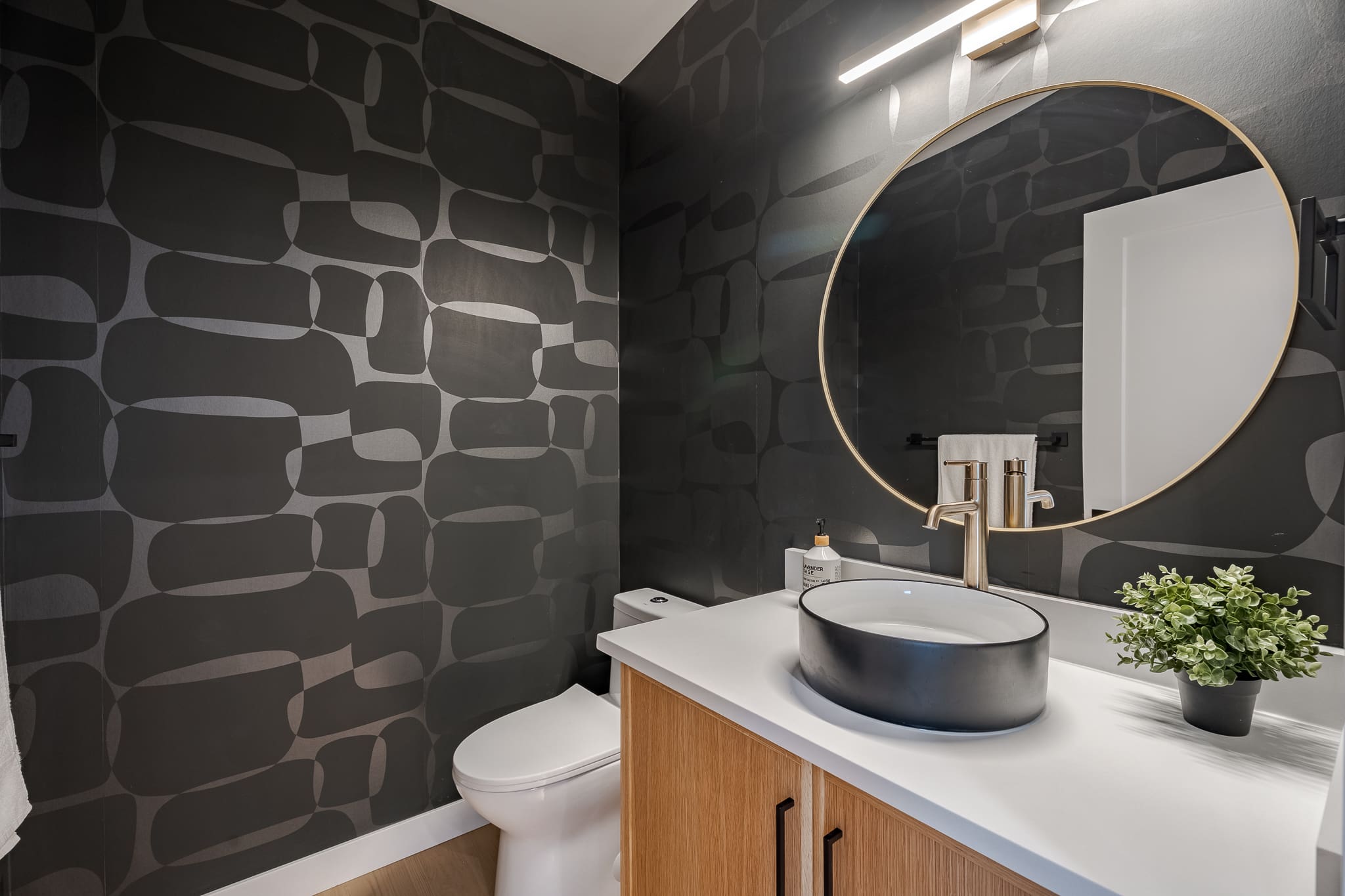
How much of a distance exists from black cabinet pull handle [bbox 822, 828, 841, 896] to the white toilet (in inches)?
29.8

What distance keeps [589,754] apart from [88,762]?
3.83 feet

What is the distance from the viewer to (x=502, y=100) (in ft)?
6.54

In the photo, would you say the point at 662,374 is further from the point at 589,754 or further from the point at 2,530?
the point at 2,530

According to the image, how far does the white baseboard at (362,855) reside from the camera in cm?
160

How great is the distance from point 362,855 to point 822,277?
207 cm

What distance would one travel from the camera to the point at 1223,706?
74 cm

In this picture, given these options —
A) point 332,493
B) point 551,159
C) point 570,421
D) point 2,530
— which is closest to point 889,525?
point 570,421

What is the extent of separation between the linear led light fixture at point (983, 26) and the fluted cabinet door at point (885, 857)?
131 centimetres

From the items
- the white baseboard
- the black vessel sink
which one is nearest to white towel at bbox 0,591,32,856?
the white baseboard

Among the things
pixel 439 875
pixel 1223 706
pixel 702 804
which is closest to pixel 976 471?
pixel 1223 706

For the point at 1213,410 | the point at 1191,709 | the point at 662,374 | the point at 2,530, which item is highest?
the point at 662,374

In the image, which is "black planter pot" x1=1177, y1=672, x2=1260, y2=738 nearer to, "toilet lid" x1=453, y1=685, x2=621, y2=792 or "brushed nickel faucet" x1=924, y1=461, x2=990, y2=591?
"brushed nickel faucet" x1=924, y1=461, x2=990, y2=591

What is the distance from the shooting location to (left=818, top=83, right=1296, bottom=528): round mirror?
0.90 meters

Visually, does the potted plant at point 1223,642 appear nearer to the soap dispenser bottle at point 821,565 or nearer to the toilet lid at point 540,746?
the soap dispenser bottle at point 821,565
